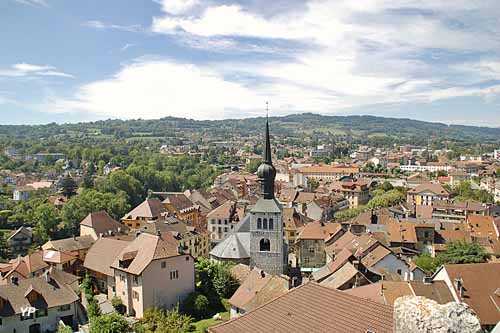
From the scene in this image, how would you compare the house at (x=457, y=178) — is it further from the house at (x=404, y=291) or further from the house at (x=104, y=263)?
the house at (x=104, y=263)

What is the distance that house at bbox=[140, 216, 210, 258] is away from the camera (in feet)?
166

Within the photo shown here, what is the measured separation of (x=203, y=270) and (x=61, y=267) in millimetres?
14803

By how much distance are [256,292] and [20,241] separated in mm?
44806

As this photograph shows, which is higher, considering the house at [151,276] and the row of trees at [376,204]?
the house at [151,276]

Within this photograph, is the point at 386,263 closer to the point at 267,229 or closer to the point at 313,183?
the point at 267,229

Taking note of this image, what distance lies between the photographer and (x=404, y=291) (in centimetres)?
2586

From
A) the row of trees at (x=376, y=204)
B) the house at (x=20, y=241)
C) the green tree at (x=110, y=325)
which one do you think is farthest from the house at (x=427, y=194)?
the green tree at (x=110, y=325)

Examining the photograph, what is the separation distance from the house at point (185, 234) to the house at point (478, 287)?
29.2 metres

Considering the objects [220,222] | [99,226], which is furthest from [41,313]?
[220,222]

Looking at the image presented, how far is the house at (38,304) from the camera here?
3077cm

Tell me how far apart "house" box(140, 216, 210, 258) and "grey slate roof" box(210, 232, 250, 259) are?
6753 millimetres

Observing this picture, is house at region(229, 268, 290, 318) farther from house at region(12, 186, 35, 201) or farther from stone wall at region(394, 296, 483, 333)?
house at region(12, 186, 35, 201)

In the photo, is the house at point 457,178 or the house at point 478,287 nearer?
the house at point 478,287

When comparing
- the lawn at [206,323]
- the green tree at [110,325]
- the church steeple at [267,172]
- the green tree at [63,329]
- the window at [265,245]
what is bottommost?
the lawn at [206,323]
